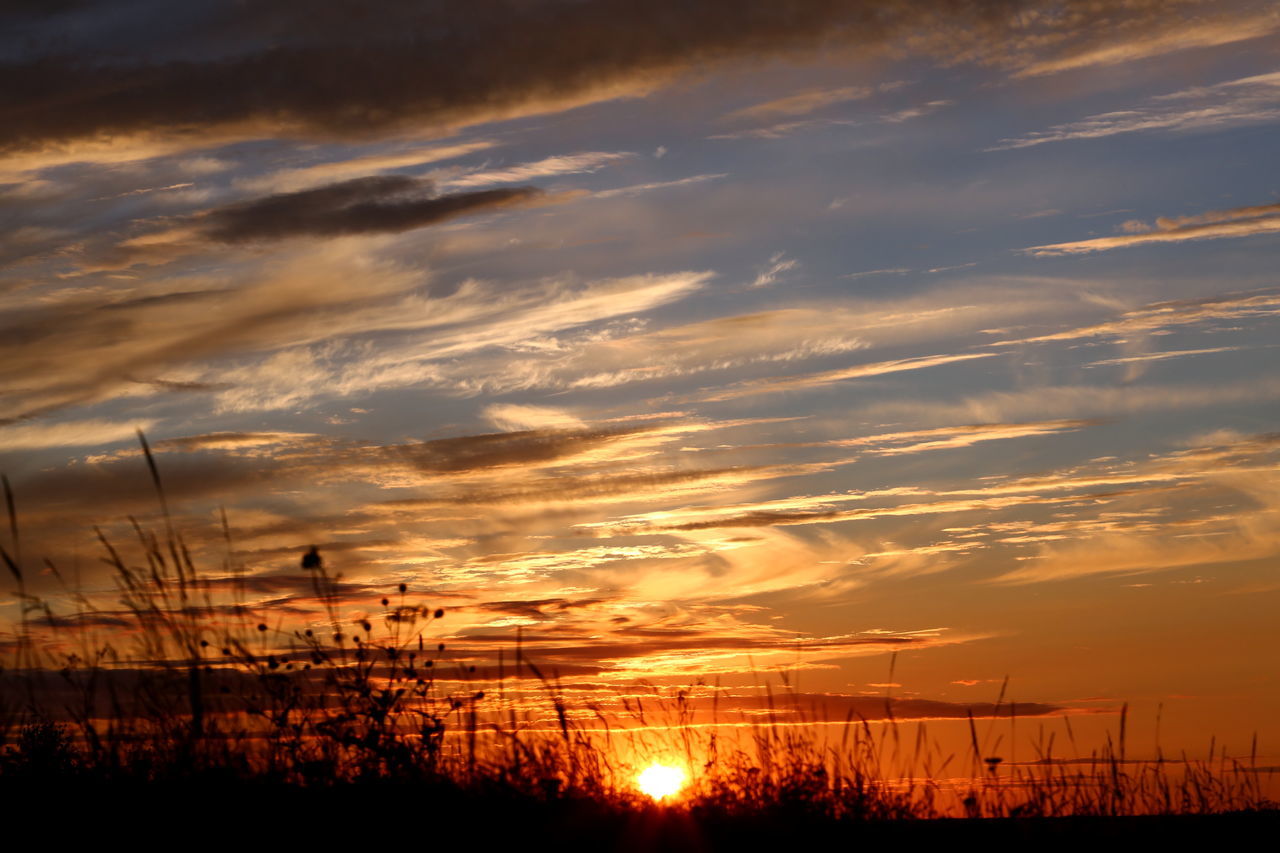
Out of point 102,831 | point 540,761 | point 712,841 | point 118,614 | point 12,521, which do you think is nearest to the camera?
point 102,831

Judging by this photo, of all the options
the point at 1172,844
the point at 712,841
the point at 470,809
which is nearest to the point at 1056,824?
the point at 1172,844

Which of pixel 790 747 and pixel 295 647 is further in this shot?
pixel 790 747

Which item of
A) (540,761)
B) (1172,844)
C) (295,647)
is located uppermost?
(295,647)

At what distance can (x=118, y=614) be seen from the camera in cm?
725

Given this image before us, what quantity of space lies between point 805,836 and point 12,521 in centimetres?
470

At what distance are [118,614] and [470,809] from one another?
2.58 metres

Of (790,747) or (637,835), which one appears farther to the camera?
(790,747)

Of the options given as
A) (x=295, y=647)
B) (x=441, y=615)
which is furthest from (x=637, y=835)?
(x=295, y=647)

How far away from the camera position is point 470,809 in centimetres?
639

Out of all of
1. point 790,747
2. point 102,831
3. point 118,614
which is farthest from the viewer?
point 790,747

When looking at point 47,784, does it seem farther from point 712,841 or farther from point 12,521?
point 712,841

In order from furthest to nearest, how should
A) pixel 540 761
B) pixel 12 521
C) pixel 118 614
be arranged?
pixel 540 761, pixel 118 614, pixel 12 521

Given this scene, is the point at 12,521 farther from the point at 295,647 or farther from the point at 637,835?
the point at 637,835

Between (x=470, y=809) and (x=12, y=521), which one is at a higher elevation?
(x=12, y=521)
